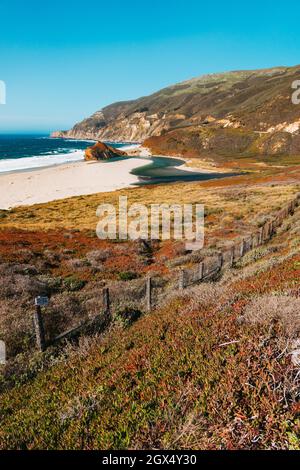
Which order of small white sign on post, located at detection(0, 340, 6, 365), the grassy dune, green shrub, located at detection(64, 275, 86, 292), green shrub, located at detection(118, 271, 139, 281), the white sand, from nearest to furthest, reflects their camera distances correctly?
the grassy dune
small white sign on post, located at detection(0, 340, 6, 365)
green shrub, located at detection(64, 275, 86, 292)
green shrub, located at detection(118, 271, 139, 281)
the white sand

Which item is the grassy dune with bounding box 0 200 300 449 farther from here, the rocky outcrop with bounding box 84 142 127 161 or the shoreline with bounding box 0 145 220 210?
the rocky outcrop with bounding box 84 142 127 161

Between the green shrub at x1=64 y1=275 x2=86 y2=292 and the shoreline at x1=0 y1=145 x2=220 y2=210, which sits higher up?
the shoreline at x1=0 y1=145 x2=220 y2=210

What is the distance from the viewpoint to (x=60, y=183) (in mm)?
68812

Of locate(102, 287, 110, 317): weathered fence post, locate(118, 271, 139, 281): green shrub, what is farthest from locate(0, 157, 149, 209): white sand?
locate(102, 287, 110, 317): weathered fence post

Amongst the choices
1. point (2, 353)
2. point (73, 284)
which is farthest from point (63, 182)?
point (2, 353)

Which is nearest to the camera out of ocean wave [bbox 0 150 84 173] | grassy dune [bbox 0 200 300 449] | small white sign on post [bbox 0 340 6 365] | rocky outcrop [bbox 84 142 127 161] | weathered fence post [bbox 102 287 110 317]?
grassy dune [bbox 0 200 300 449]

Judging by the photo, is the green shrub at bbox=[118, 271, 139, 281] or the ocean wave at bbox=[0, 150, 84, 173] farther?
the ocean wave at bbox=[0, 150, 84, 173]

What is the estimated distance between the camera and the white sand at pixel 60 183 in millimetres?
55491

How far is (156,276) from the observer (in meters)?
17.2

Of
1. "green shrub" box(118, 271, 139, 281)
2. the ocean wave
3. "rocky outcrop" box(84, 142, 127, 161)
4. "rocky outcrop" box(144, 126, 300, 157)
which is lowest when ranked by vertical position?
"green shrub" box(118, 271, 139, 281)

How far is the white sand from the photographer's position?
55.5m

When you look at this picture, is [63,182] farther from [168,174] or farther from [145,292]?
[145,292]

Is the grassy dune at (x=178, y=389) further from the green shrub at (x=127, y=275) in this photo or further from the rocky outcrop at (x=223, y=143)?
the rocky outcrop at (x=223, y=143)
